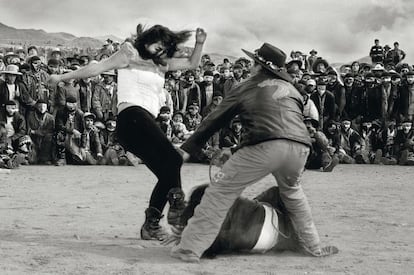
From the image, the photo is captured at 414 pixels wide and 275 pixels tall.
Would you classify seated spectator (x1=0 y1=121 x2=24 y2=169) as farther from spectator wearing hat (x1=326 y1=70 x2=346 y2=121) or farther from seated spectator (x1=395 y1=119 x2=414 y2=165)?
seated spectator (x1=395 y1=119 x2=414 y2=165)

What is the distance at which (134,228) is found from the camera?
620 centimetres

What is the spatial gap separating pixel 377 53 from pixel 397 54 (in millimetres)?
536

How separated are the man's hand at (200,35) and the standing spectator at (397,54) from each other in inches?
550

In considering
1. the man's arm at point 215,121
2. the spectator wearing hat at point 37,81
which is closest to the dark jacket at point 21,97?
the spectator wearing hat at point 37,81

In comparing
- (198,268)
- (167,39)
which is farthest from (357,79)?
(198,268)

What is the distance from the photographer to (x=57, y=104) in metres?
13.4

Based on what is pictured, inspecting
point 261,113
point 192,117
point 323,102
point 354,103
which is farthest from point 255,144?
point 354,103

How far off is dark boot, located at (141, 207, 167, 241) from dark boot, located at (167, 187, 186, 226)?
0.23m

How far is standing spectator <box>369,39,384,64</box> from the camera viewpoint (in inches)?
745

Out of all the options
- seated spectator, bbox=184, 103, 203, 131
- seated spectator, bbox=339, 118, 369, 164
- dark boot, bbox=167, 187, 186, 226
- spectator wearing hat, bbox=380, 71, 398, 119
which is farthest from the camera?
spectator wearing hat, bbox=380, 71, 398, 119

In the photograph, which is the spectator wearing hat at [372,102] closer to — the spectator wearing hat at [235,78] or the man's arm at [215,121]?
the spectator wearing hat at [235,78]

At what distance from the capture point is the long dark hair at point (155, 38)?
5.55m

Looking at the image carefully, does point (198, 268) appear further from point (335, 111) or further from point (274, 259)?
point (335, 111)

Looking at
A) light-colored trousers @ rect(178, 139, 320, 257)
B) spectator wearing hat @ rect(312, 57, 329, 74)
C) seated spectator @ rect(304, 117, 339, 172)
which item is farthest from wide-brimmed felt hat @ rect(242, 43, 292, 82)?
spectator wearing hat @ rect(312, 57, 329, 74)
